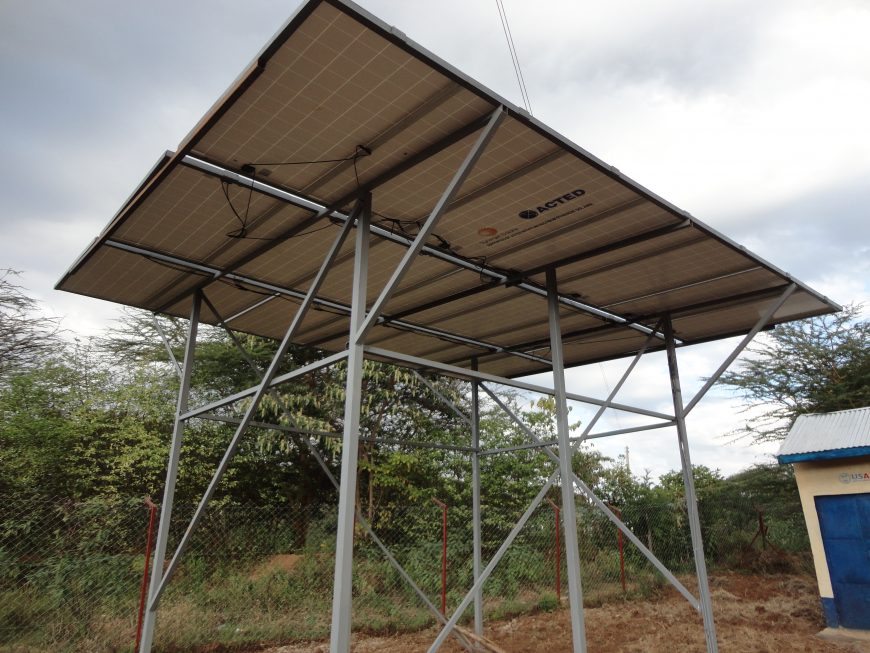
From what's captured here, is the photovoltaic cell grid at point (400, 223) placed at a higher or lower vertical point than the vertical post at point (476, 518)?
higher

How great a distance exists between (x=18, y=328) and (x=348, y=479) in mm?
10071

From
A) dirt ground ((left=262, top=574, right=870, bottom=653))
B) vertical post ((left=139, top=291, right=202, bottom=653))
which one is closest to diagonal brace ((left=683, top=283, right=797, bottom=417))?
dirt ground ((left=262, top=574, right=870, bottom=653))

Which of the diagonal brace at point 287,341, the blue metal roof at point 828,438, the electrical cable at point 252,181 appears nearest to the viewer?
the electrical cable at point 252,181

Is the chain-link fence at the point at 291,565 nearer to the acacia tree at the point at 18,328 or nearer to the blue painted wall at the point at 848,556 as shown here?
the acacia tree at the point at 18,328

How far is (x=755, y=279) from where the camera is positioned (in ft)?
20.1

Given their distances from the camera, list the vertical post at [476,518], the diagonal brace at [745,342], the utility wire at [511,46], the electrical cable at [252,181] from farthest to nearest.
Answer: the vertical post at [476,518] → the diagonal brace at [745,342] → the utility wire at [511,46] → the electrical cable at [252,181]

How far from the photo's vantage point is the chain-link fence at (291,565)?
22.5ft

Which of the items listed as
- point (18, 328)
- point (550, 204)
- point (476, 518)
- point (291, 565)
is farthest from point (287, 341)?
point (18, 328)

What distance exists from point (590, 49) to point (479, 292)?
2.94 meters

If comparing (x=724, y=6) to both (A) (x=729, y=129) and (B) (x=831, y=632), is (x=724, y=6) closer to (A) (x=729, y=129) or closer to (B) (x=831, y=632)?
(A) (x=729, y=129)

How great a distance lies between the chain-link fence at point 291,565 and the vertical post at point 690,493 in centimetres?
308

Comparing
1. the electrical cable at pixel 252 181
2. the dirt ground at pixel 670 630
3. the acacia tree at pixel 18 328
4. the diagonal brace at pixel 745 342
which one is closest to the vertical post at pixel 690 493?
the diagonal brace at pixel 745 342

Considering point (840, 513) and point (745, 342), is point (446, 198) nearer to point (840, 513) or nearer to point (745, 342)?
point (745, 342)

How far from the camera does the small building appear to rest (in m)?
7.78
